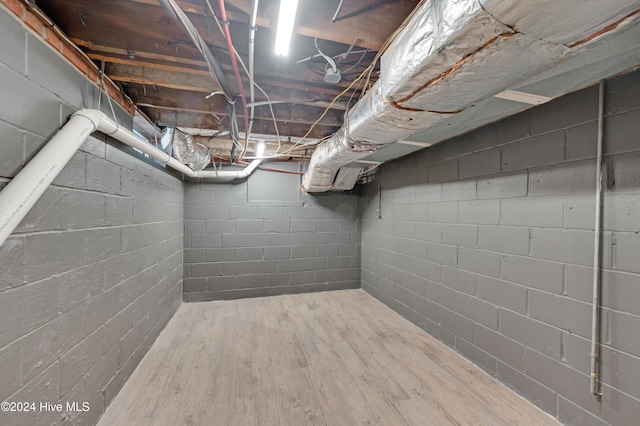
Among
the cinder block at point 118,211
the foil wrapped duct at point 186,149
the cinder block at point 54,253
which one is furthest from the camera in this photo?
the foil wrapped duct at point 186,149

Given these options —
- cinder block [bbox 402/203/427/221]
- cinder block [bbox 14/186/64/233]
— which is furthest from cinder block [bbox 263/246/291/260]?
cinder block [bbox 14/186/64/233]

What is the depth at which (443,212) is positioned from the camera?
228 centimetres

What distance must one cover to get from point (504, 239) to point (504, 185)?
1.24ft

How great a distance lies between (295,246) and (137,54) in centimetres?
268

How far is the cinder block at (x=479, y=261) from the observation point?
1.79 metres

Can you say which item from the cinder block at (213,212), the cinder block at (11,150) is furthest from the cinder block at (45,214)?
the cinder block at (213,212)

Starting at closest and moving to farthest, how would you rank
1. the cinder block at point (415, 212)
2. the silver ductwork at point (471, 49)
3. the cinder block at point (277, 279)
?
the silver ductwork at point (471, 49)
the cinder block at point (415, 212)
the cinder block at point (277, 279)

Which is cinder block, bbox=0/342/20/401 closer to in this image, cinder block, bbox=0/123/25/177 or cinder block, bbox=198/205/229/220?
cinder block, bbox=0/123/25/177

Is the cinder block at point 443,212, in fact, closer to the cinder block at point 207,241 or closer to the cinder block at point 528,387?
the cinder block at point 528,387

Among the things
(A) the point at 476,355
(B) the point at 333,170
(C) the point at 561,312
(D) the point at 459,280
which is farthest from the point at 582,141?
(B) the point at 333,170

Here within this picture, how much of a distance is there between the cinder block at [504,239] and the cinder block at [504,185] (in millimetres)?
235

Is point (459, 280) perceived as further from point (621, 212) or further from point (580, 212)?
point (621, 212)

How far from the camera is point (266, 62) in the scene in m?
1.48

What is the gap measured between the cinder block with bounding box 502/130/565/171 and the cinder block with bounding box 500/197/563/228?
8.9 inches
